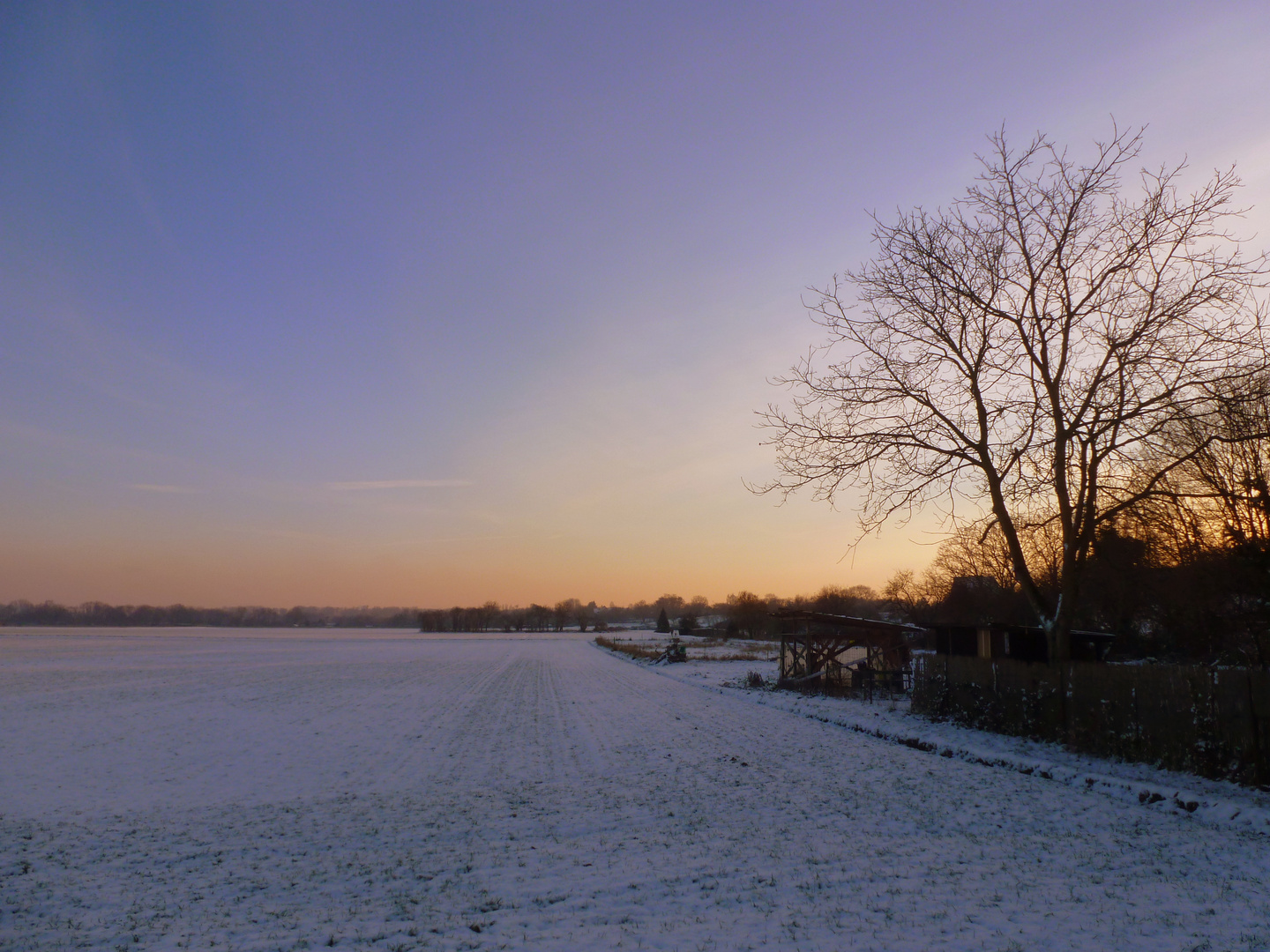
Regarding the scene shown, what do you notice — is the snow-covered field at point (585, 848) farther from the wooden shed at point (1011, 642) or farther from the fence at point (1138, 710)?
the wooden shed at point (1011, 642)

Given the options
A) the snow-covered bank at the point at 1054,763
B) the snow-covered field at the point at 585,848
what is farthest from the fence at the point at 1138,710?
the snow-covered field at the point at 585,848

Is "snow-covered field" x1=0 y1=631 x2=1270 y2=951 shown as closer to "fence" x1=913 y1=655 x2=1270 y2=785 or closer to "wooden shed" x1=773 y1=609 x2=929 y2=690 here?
"fence" x1=913 y1=655 x2=1270 y2=785

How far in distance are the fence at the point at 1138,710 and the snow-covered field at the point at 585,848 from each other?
109cm

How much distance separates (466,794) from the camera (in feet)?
38.0

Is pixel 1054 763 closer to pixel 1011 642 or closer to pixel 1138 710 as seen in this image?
pixel 1138 710

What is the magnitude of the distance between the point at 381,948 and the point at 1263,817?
11.1 meters

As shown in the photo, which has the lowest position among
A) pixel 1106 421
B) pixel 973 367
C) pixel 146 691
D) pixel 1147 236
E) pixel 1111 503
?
pixel 146 691

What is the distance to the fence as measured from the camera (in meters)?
11.5

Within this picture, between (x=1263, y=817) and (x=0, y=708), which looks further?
(x=0, y=708)

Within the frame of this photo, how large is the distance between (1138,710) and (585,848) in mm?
11241

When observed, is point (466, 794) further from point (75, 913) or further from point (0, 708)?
point (0, 708)

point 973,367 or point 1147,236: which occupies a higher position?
point 1147,236

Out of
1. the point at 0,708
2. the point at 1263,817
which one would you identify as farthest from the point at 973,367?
the point at 0,708

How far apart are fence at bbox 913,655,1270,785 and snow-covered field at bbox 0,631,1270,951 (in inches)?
42.9
